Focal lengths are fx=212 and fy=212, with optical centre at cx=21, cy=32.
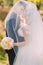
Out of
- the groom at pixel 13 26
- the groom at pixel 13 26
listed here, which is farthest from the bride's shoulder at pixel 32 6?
the groom at pixel 13 26

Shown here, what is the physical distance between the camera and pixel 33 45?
164cm

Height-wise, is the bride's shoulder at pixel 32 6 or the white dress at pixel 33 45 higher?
the bride's shoulder at pixel 32 6

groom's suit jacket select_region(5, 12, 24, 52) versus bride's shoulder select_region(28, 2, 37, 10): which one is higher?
bride's shoulder select_region(28, 2, 37, 10)

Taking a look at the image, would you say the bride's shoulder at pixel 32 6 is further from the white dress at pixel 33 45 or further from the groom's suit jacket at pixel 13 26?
the groom's suit jacket at pixel 13 26

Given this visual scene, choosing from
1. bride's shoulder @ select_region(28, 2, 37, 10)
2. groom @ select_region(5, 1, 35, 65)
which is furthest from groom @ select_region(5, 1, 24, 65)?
bride's shoulder @ select_region(28, 2, 37, 10)

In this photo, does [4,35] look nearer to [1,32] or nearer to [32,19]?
[1,32]

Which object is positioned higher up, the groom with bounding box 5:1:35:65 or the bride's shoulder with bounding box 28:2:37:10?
the bride's shoulder with bounding box 28:2:37:10

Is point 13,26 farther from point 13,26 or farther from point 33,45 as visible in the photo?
point 33,45

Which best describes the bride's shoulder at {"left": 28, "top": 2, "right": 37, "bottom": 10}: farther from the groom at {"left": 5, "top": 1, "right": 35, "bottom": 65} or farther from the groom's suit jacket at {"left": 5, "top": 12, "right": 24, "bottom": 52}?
the groom's suit jacket at {"left": 5, "top": 12, "right": 24, "bottom": 52}

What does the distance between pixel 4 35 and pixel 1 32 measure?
0.05 meters

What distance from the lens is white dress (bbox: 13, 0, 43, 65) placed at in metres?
1.62

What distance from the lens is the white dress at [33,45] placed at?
1.62 m

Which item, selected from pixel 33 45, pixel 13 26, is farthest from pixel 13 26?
pixel 33 45

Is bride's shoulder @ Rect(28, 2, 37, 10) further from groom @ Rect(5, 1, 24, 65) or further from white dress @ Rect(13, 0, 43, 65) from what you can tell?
groom @ Rect(5, 1, 24, 65)
